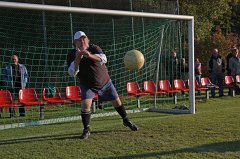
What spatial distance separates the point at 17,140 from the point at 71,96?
16.0 ft

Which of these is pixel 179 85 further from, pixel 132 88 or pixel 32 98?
pixel 32 98

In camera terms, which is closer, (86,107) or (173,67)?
(86,107)

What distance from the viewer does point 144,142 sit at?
768 cm

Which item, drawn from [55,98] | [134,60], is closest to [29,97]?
[55,98]

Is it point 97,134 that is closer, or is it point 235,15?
point 97,134

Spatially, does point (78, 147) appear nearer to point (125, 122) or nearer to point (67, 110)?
point (125, 122)

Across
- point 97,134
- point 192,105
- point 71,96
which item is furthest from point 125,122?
point 71,96

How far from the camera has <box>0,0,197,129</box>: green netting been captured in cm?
1444

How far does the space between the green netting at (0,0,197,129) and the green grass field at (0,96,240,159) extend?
3.98 m

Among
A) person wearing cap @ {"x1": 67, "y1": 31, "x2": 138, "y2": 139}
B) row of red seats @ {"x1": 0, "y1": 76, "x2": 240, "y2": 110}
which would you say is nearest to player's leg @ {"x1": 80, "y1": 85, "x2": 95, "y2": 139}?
person wearing cap @ {"x1": 67, "y1": 31, "x2": 138, "y2": 139}

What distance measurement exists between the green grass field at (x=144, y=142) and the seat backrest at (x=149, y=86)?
481 cm

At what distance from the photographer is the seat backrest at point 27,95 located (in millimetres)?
12309

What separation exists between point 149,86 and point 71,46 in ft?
12.8

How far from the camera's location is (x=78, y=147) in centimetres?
746
